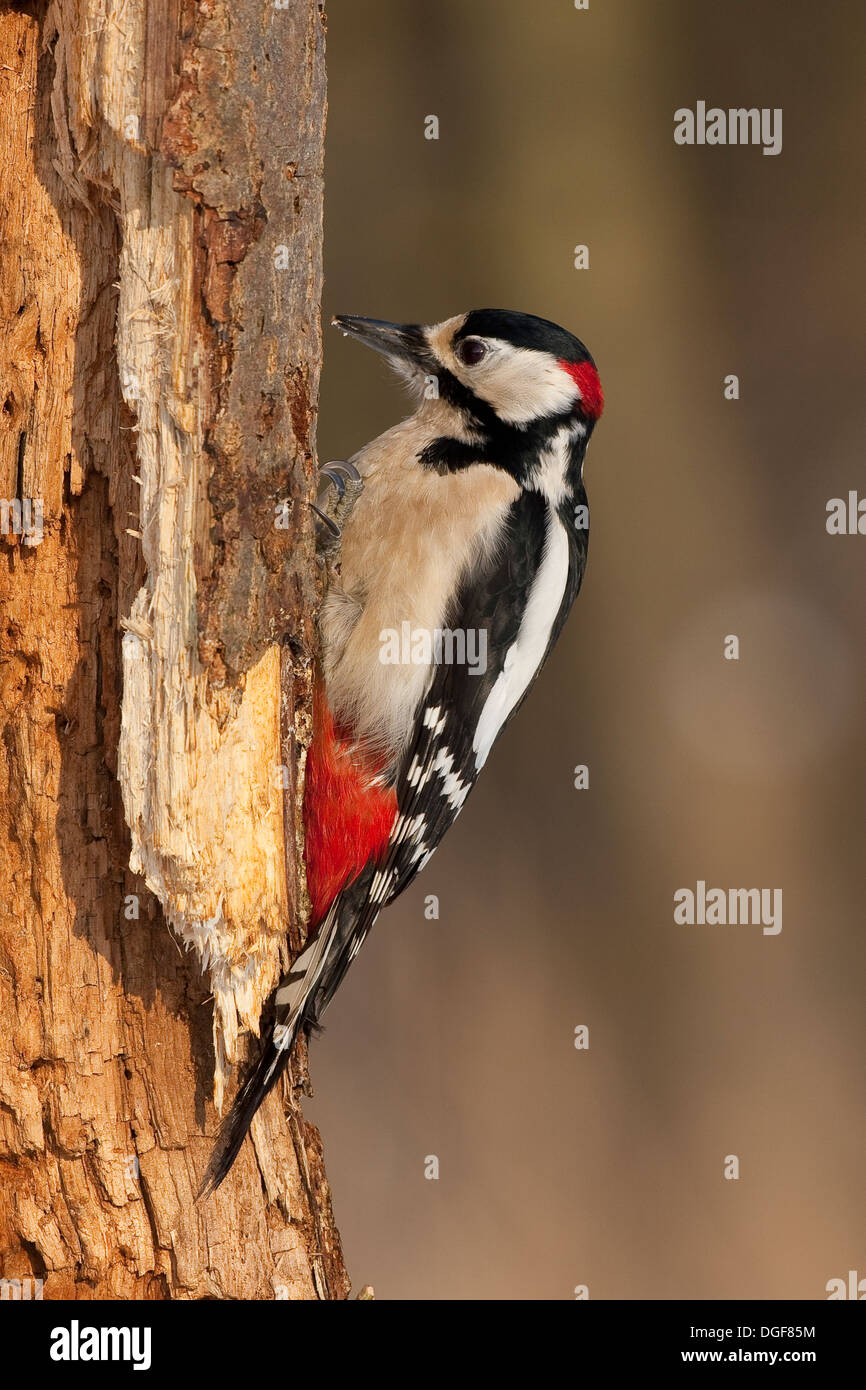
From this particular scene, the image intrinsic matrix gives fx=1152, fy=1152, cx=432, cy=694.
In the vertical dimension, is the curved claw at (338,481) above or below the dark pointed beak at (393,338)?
below

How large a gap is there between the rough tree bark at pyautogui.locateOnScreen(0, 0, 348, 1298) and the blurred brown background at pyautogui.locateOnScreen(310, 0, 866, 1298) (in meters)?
2.27

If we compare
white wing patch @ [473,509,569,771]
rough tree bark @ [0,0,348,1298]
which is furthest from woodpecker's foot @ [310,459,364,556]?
white wing patch @ [473,509,569,771]

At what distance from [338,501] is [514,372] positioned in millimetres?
405

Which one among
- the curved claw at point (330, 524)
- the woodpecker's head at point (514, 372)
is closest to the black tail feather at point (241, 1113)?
the curved claw at point (330, 524)

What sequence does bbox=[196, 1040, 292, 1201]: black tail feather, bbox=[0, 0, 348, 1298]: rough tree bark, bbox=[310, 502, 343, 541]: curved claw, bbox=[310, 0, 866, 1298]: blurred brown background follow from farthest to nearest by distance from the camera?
bbox=[310, 0, 866, 1298]: blurred brown background
bbox=[310, 502, 343, 541]: curved claw
bbox=[196, 1040, 292, 1201]: black tail feather
bbox=[0, 0, 348, 1298]: rough tree bark

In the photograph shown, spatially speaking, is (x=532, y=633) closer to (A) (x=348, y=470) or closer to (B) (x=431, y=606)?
(B) (x=431, y=606)

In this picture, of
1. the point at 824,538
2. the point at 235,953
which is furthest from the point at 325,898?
the point at 824,538

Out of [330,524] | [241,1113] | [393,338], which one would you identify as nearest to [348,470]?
[330,524]

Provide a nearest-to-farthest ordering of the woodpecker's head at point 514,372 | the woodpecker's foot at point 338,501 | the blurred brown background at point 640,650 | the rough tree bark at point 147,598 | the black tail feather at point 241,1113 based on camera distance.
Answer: the rough tree bark at point 147,598 → the black tail feather at point 241,1113 → the woodpecker's foot at point 338,501 → the woodpecker's head at point 514,372 → the blurred brown background at point 640,650

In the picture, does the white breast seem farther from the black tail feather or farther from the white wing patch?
the black tail feather

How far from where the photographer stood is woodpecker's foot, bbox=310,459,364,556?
6.49ft

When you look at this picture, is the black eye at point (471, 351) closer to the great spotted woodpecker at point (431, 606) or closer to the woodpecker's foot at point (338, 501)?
the great spotted woodpecker at point (431, 606)

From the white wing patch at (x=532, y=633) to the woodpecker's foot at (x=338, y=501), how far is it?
35 centimetres

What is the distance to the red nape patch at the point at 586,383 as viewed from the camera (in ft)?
6.92
